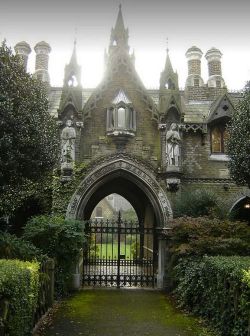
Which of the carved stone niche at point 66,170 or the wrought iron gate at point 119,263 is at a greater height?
the carved stone niche at point 66,170

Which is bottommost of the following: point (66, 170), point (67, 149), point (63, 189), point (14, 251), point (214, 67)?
point (14, 251)

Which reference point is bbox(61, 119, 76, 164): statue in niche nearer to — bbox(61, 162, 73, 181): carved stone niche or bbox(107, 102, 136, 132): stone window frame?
bbox(61, 162, 73, 181): carved stone niche

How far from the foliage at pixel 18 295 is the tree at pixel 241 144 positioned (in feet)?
24.8

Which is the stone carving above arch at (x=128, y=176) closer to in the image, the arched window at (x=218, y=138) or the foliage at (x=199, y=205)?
the foliage at (x=199, y=205)

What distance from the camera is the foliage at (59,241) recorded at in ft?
41.6

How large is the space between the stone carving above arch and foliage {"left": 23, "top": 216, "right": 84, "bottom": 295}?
6.18 feet

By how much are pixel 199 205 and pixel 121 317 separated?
5.64 meters

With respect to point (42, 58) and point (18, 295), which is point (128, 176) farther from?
point (42, 58)

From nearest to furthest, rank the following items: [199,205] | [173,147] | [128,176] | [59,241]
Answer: [59,241], [199,205], [173,147], [128,176]

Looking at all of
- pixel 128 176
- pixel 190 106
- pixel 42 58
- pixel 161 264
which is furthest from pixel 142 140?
pixel 42 58

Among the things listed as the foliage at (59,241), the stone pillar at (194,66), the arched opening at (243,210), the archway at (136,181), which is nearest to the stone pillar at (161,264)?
the archway at (136,181)

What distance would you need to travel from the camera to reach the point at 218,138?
1681 centimetres

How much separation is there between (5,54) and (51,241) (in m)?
6.22

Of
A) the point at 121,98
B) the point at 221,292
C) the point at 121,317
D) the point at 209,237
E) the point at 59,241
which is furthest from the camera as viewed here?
the point at 121,98
